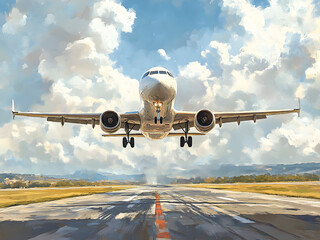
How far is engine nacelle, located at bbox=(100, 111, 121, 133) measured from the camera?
59.9 ft

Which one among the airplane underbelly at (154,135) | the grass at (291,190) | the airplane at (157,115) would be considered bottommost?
the grass at (291,190)

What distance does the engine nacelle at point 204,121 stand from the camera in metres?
18.6

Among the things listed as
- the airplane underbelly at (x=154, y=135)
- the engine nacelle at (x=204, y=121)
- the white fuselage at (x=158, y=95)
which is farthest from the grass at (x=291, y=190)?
the white fuselage at (x=158, y=95)

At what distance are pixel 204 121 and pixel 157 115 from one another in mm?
3294

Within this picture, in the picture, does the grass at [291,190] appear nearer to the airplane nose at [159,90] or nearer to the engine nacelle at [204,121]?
the engine nacelle at [204,121]

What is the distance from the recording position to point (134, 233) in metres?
6.78

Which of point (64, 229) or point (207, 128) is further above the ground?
point (207, 128)

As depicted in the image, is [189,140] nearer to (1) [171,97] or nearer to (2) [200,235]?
(1) [171,97]

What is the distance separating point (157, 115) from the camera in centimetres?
1831

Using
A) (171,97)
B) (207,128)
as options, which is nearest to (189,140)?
(207,128)

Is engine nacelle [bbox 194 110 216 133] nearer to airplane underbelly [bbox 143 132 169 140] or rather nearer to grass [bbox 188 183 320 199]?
airplane underbelly [bbox 143 132 169 140]

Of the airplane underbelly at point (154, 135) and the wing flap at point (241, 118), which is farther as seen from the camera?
the wing flap at point (241, 118)

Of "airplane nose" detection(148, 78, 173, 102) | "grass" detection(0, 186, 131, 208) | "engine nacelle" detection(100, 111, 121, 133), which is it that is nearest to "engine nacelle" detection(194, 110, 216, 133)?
"airplane nose" detection(148, 78, 173, 102)

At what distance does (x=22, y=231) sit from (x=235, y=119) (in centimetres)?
2118
